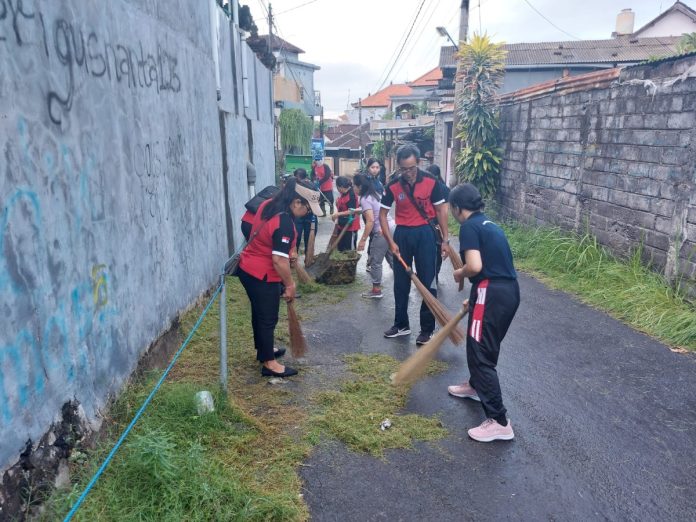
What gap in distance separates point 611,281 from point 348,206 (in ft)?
12.9

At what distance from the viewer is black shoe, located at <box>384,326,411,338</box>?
5.61m

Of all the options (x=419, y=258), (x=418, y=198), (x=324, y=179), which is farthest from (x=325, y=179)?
(x=419, y=258)

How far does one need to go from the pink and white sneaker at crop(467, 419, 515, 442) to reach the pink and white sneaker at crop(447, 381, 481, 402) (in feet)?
1.79

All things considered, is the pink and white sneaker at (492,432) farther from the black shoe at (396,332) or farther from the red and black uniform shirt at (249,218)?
the red and black uniform shirt at (249,218)

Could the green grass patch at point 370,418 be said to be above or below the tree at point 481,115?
below

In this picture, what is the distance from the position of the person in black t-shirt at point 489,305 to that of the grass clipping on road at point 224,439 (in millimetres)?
404

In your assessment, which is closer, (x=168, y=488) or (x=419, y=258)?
(x=168, y=488)

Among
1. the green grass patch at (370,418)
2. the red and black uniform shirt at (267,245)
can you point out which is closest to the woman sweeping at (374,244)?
the green grass patch at (370,418)

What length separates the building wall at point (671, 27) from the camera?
32750 mm

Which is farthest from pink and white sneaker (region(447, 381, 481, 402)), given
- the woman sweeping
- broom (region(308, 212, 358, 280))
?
broom (region(308, 212, 358, 280))

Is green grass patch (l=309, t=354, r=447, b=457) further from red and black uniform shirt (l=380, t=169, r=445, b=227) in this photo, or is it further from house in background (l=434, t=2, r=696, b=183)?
house in background (l=434, t=2, r=696, b=183)

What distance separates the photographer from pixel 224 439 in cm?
345

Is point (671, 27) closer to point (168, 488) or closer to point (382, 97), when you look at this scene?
point (168, 488)

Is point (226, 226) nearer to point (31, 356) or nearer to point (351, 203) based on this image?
point (351, 203)
